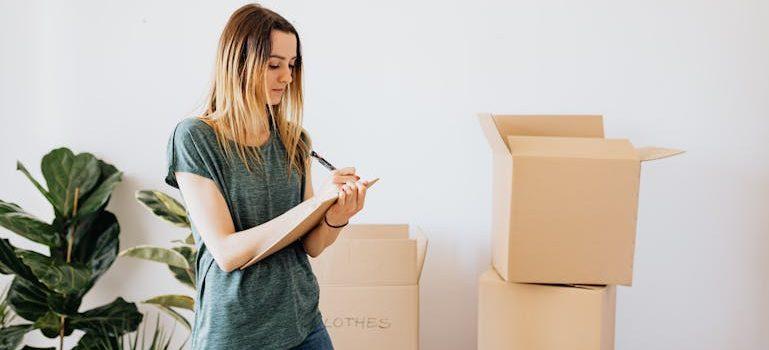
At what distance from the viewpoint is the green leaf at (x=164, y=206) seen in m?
2.24

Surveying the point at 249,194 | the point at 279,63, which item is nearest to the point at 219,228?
the point at 249,194

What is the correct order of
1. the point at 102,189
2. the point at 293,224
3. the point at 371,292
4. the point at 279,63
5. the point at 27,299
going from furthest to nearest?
1. the point at 102,189
2. the point at 27,299
3. the point at 371,292
4. the point at 279,63
5. the point at 293,224

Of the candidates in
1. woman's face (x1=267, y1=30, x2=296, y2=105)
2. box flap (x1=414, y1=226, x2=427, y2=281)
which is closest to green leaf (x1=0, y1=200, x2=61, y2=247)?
box flap (x1=414, y1=226, x2=427, y2=281)

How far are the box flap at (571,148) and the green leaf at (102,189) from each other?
4.08 ft

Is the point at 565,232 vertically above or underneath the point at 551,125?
underneath

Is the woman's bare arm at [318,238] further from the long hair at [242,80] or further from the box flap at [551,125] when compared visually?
the box flap at [551,125]

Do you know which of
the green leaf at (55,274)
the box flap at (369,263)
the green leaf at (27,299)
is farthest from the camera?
the green leaf at (27,299)

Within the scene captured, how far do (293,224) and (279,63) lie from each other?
0.96 feet

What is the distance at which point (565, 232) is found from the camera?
6.01 feet

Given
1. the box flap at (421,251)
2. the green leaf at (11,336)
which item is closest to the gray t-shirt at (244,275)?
the box flap at (421,251)

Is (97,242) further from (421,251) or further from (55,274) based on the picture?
(421,251)

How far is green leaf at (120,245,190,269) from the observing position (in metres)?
2.22

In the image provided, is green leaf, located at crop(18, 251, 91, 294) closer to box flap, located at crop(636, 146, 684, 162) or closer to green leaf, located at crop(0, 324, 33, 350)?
green leaf, located at crop(0, 324, 33, 350)

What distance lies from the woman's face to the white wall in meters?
1.07
